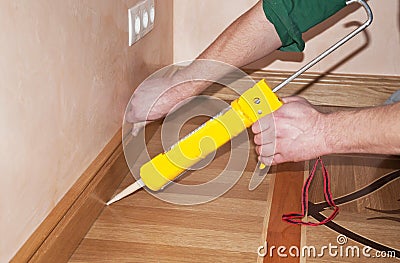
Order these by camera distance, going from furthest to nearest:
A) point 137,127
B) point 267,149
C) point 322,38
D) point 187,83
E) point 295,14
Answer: point 322,38, point 137,127, point 187,83, point 295,14, point 267,149

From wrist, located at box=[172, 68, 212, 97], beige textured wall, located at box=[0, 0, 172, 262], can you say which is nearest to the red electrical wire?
wrist, located at box=[172, 68, 212, 97]

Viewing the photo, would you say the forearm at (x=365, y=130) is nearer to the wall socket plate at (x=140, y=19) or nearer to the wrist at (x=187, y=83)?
the wrist at (x=187, y=83)

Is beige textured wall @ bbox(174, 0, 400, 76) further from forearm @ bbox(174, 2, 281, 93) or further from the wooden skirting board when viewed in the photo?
forearm @ bbox(174, 2, 281, 93)

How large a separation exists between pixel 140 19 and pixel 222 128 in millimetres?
614

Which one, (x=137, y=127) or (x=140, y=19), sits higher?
(x=140, y=19)

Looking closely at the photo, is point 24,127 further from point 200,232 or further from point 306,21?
point 306,21

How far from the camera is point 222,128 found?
1210mm

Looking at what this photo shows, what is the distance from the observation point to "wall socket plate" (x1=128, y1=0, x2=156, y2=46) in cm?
164

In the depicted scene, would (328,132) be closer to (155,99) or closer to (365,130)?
(365,130)

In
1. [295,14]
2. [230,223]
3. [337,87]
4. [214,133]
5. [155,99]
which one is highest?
[295,14]

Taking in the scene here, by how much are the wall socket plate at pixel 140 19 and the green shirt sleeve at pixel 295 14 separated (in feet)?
1.35

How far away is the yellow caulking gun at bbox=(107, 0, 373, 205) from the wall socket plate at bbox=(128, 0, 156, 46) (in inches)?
19.1

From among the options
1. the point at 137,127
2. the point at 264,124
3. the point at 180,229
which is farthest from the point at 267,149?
the point at 137,127

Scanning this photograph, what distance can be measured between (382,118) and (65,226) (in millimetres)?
623
